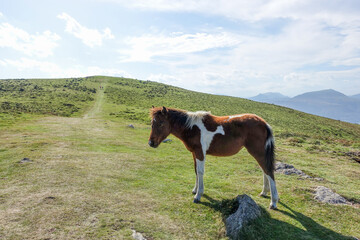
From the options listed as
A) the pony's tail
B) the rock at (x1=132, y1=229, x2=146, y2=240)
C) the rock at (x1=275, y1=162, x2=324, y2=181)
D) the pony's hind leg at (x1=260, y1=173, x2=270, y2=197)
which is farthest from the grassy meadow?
the pony's tail

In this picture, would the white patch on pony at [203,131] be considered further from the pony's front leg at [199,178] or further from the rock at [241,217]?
the rock at [241,217]

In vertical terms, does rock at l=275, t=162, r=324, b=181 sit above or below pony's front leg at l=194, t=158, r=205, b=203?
below

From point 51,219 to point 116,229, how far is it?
196 centimetres

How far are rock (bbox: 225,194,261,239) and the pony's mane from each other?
3104mm

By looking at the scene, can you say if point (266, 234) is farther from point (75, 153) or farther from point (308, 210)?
point (75, 153)

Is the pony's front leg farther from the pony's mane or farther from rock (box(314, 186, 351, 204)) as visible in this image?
rock (box(314, 186, 351, 204))

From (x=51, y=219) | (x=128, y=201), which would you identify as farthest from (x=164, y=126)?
(x=51, y=219)

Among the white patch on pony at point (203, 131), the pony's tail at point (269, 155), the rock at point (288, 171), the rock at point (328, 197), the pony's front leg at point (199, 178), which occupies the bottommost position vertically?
the rock at point (288, 171)

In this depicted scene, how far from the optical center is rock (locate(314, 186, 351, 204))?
7.55 meters

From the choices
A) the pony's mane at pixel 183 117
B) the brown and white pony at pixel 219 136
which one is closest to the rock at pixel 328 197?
the brown and white pony at pixel 219 136

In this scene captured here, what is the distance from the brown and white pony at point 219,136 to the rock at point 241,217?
148 centimetres

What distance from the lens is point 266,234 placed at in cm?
535

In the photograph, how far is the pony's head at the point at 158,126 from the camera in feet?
24.4

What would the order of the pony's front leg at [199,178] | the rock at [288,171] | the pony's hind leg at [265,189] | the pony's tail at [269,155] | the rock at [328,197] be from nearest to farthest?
the pony's tail at [269,155] → the pony's front leg at [199,178] → the rock at [328,197] → the pony's hind leg at [265,189] → the rock at [288,171]
